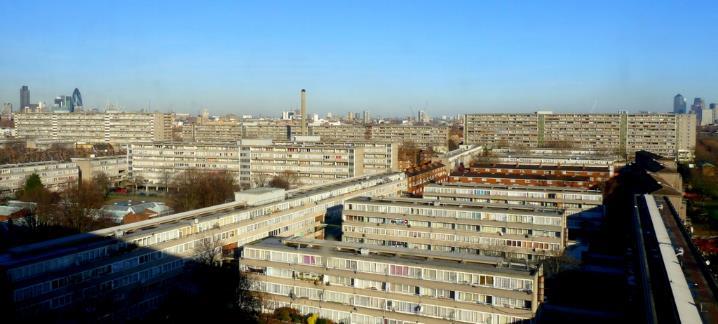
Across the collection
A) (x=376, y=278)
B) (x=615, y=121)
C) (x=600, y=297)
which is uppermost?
(x=615, y=121)

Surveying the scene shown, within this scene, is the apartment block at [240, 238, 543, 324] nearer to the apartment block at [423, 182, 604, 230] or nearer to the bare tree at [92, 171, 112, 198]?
the apartment block at [423, 182, 604, 230]

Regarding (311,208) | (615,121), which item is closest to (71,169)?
(311,208)

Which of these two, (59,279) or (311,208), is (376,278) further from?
(311,208)

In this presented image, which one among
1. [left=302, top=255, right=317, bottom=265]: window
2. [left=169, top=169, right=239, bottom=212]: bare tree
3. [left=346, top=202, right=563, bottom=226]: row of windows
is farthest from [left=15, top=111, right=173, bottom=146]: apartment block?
[left=302, top=255, right=317, bottom=265]: window

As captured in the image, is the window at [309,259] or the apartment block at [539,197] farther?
the apartment block at [539,197]

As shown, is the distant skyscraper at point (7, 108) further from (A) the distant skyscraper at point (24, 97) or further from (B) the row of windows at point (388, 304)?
(B) the row of windows at point (388, 304)

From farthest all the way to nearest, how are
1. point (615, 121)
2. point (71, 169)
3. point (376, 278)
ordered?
point (615, 121)
point (71, 169)
point (376, 278)

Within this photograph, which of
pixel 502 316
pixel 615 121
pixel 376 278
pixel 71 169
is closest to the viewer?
pixel 502 316

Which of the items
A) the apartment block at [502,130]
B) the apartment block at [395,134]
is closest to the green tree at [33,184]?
the apartment block at [395,134]
